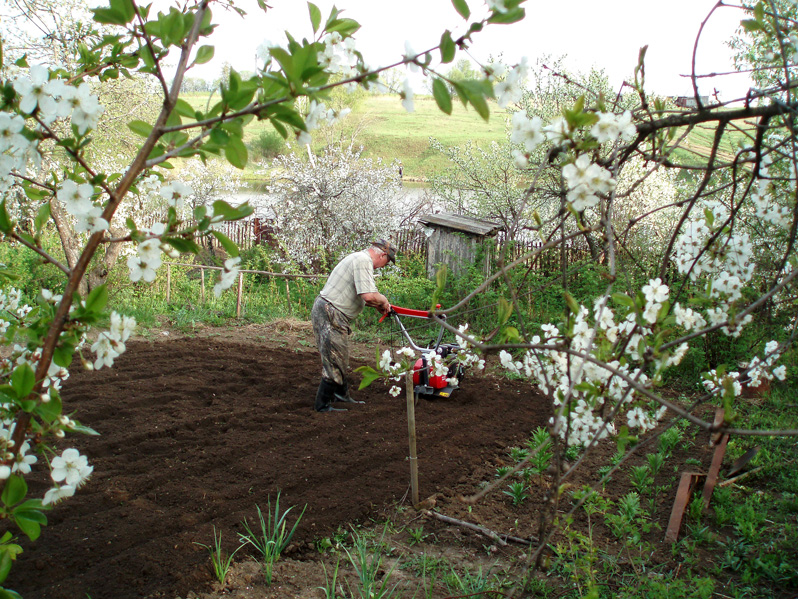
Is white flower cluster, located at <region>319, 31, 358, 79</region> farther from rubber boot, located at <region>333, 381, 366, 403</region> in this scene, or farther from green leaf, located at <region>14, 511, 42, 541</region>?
rubber boot, located at <region>333, 381, 366, 403</region>

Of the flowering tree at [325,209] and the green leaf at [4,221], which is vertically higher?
the flowering tree at [325,209]

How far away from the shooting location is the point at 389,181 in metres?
13.3

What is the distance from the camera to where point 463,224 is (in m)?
8.48

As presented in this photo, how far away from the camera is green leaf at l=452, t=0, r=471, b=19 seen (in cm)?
114

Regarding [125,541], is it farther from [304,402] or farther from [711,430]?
[711,430]

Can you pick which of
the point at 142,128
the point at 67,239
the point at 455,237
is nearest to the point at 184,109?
the point at 142,128

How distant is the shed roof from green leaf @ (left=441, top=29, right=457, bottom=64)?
7.12 meters

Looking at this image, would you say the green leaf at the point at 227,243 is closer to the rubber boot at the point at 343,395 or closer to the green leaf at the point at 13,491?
the green leaf at the point at 13,491

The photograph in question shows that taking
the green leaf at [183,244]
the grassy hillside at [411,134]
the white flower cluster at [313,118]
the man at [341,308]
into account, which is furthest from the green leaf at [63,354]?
the grassy hillside at [411,134]

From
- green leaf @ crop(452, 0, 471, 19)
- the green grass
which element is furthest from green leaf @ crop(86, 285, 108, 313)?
the green grass

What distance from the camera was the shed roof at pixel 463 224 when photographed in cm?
828

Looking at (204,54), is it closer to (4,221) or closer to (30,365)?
(4,221)

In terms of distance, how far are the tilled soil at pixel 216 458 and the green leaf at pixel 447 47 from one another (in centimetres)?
263

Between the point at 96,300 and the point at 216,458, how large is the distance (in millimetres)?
3246
